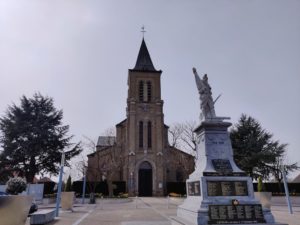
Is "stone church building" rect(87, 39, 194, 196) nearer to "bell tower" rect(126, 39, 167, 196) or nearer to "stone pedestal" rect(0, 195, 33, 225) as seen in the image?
"bell tower" rect(126, 39, 167, 196)

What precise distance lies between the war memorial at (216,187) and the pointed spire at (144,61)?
31.7 metres

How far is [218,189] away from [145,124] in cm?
2833

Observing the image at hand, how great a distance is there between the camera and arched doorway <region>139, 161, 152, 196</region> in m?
32.5

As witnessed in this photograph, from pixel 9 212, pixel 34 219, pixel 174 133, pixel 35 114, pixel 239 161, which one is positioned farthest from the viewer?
pixel 174 133

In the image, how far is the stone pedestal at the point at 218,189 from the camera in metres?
6.65

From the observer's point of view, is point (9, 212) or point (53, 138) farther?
point (53, 138)

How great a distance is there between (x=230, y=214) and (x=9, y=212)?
208 inches

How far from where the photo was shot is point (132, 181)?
104ft

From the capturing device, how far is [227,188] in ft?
Result: 23.7

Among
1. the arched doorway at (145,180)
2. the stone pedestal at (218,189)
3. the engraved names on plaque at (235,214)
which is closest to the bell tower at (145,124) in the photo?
the arched doorway at (145,180)

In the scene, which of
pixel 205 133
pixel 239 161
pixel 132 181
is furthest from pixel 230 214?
pixel 132 181

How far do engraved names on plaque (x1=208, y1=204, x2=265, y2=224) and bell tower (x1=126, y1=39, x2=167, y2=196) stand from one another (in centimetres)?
2630

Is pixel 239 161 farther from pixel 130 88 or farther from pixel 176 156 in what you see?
pixel 130 88

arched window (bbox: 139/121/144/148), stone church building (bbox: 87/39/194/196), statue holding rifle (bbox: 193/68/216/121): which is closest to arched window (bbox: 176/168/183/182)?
stone church building (bbox: 87/39/194/196)
